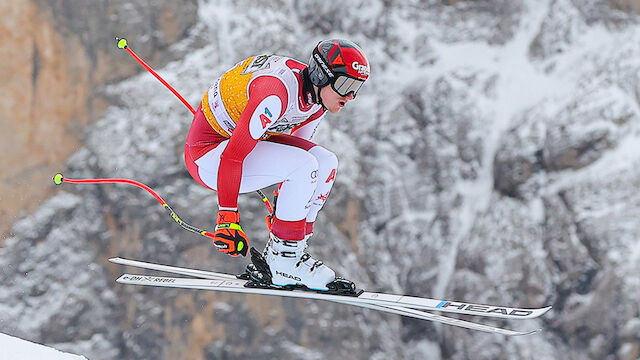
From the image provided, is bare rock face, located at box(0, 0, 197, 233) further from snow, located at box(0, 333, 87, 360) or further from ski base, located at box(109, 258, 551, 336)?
snow, located at box(0, 333, 87, 360)

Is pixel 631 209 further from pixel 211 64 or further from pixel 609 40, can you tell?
pixel 211 64

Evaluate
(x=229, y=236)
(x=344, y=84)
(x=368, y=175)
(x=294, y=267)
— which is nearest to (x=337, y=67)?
(x=344, y=84)

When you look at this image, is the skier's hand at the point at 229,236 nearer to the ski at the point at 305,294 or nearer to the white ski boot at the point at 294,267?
the white ski boot at the point at 294,267

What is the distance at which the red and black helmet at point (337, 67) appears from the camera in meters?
3.55

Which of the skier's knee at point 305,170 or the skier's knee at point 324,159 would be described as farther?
the skier's knee at point 324,159

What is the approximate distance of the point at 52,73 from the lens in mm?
10312

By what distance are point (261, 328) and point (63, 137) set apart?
419 cm

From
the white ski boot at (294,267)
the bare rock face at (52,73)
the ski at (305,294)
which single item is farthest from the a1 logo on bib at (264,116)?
the bare rock face at (52,73)

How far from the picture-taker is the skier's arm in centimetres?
339

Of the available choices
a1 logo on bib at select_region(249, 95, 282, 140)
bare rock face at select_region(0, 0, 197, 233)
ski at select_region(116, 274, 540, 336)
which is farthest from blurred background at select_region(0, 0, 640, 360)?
a1 logo on bib at select_region(249, 95, 282, 140)

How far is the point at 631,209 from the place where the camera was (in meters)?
10.5

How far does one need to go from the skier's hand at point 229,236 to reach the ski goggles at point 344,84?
841 millimetres

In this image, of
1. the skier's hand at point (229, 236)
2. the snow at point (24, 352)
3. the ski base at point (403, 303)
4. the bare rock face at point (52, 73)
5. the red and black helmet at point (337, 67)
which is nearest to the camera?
the snow at point (24, 352)

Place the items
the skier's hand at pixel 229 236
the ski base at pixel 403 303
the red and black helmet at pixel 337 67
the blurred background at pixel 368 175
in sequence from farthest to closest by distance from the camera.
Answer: the blurred background at pixel 368 175
the ski base at pixel 403 303
the red and black helmet at pixel 337 67
the skier's hand at pixel 229 236
